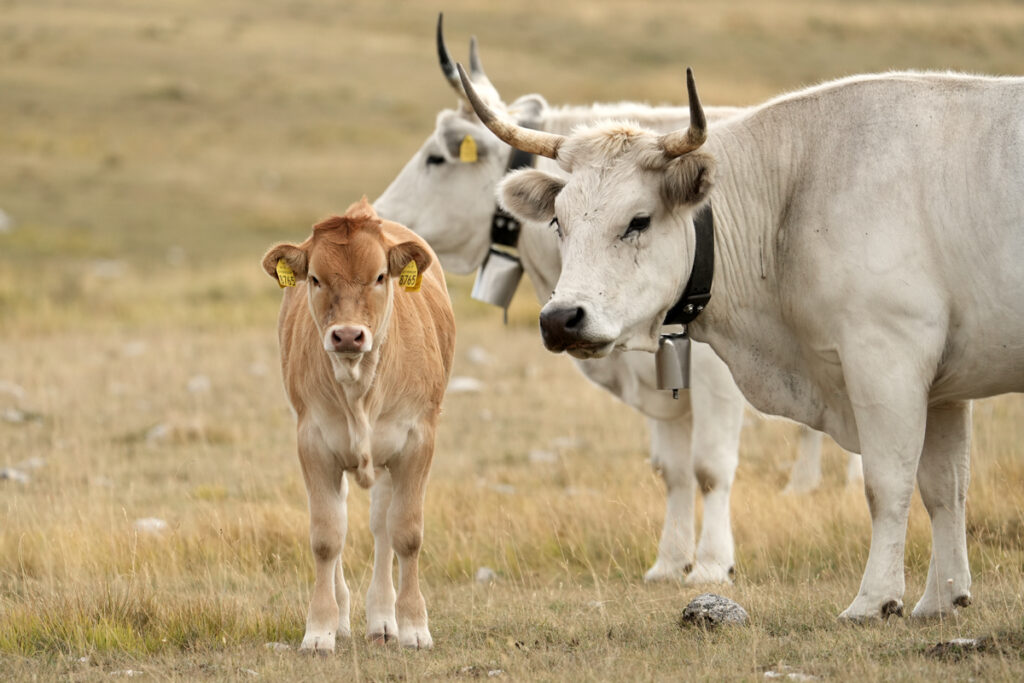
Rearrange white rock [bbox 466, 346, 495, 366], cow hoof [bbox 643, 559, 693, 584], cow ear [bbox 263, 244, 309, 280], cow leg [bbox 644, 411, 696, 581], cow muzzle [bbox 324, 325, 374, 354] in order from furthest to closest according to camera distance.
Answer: white rock [bbox 466, 346, 495, 366]
cow leg [bbox 644, 411, 696, 581]
cow hoof [bbox 643, 559, 693, 584]
cow ear [bbox 263, 244, 309, 280]
cow muzzle [bbox 324, 325, 374, 354]

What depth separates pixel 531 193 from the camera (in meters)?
6.42

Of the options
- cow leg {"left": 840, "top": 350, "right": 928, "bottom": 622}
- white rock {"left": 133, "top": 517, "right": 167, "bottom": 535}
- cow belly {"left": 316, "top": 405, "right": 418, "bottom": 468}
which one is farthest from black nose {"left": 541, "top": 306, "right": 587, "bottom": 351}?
white rock {"left": 133, "top": 517, "right": 167, "bottom": 535}

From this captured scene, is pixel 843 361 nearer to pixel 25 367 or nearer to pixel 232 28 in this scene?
pixel 25 367

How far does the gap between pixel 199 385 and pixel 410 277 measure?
8179 millimetres

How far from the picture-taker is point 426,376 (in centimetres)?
636

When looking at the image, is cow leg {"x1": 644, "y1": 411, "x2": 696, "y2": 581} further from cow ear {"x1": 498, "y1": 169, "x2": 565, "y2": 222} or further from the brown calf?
cow ear {"x1": 498, "y1": 169, "x2": 565, "y2": 222}

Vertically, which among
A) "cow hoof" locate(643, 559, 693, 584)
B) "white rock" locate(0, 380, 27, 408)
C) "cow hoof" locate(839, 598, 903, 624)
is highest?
"cow hoof" locate(839, 598, 903, 624)

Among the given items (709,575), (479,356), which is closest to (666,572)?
(709,575)

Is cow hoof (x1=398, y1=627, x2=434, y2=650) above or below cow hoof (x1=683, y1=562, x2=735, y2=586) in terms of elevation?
above

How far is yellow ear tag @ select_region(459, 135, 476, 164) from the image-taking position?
888 centimetres

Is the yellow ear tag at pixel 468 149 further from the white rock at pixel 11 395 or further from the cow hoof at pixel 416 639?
the white rock at pixel 11 395

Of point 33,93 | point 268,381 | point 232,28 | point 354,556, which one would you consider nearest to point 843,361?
point 354,556

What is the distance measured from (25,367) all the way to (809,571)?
391 inches

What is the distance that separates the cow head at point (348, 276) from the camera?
19.1 feet
